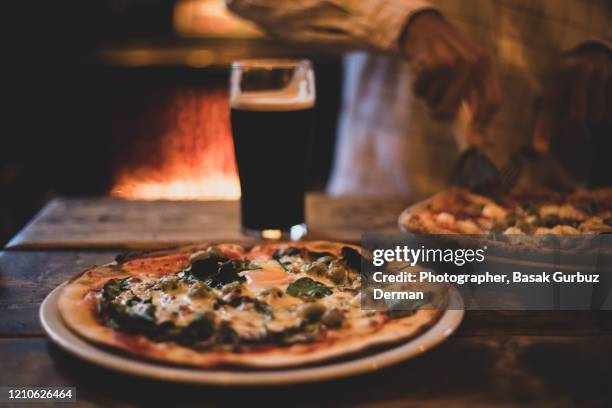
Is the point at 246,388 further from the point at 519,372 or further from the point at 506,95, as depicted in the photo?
the point at 506,95

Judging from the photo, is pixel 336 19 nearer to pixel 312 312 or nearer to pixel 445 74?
pixel 445 74

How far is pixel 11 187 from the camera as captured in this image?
12.1 feet

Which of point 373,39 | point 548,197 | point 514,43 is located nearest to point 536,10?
point 514,43

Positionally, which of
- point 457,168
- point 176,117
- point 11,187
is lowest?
point 11,187

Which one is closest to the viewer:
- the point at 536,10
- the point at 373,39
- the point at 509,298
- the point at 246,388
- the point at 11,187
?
the point at 246,388

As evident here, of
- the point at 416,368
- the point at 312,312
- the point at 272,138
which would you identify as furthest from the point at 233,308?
the point at 272,138

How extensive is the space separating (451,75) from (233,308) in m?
0.83

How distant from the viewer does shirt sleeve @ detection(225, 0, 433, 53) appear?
1.62 meters

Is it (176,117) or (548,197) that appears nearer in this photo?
(548,197)

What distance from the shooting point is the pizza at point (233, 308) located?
0.76 m

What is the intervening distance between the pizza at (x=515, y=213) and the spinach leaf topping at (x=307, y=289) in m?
0.23

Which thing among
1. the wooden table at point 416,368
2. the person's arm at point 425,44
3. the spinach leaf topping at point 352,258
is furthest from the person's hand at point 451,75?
the wooden table at point 416,368

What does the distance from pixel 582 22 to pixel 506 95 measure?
0.95 feet

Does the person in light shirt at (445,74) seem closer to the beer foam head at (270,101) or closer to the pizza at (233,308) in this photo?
the beer foam head at (270,101)
